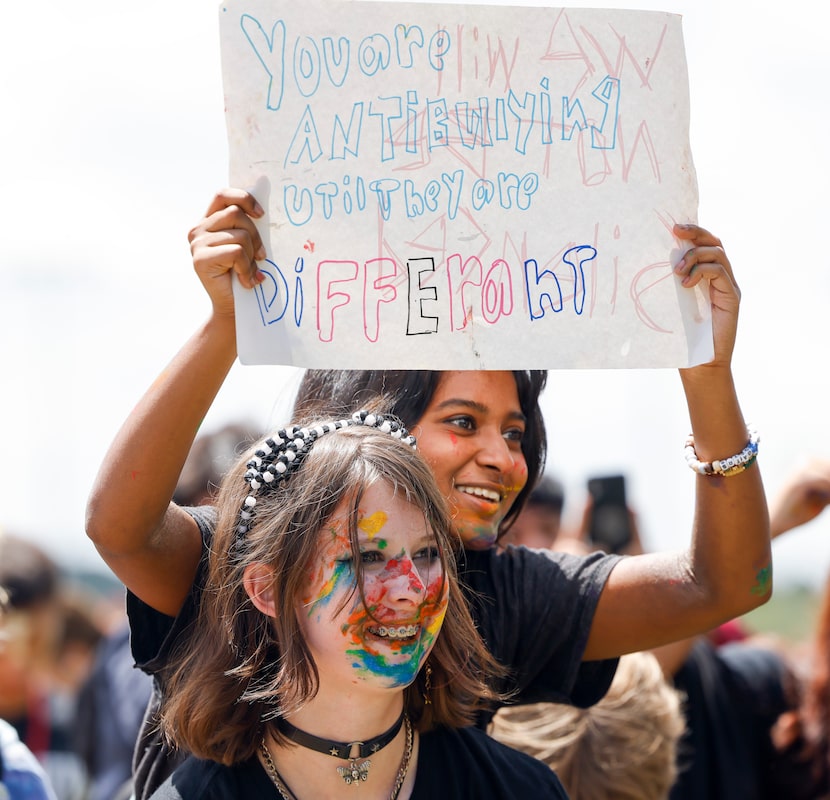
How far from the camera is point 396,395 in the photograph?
2.34m

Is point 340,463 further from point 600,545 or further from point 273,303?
point 600,545

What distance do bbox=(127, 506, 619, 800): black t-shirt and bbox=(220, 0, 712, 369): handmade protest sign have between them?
0.46 meters

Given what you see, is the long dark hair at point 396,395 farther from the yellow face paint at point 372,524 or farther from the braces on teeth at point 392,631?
the braces on teeth at point 392,631

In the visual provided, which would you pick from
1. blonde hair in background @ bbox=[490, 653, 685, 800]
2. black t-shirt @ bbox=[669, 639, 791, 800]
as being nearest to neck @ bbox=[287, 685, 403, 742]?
blonde hair in background @ bbox=[490, 653, 685, 800]

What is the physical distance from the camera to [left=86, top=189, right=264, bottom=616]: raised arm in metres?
1.98

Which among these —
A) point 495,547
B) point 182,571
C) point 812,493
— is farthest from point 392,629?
point 812,493

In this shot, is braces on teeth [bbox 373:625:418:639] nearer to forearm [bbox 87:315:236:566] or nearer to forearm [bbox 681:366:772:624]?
forearm [bbox 87:315:236:566]

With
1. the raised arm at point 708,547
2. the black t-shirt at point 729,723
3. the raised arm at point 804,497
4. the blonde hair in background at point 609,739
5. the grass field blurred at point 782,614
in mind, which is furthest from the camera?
the grass field blurred at point 782,614

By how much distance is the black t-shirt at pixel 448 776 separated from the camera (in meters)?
1.90

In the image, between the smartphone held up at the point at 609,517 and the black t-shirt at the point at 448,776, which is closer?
the black t-shirt at the point at 448,776

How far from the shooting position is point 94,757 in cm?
442

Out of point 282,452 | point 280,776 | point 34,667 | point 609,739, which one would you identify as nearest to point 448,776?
point 280,776

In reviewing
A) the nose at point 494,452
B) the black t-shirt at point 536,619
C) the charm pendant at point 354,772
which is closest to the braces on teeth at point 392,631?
the charm pendant at point 354,772

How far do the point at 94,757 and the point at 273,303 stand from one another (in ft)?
9.51
